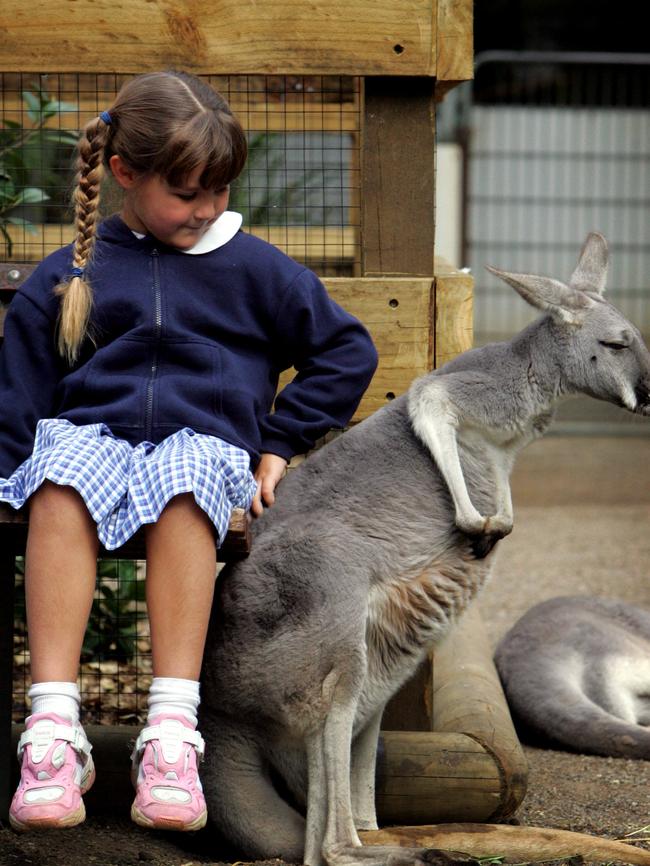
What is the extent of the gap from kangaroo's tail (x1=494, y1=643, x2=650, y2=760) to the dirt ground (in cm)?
5

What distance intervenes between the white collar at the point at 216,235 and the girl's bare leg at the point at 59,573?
2.39 ft

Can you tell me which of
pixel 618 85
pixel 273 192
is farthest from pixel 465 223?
pixel 273 192

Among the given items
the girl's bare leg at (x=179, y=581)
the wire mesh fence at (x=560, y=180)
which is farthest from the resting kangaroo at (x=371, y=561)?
the wire mesh fence at (x=560, y=180)

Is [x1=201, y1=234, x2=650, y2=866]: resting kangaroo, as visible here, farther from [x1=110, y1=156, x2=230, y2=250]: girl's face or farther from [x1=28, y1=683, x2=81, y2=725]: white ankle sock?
[x1=110, y1=156, x2=230, y2=250]: girl's face

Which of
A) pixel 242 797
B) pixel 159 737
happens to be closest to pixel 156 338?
pixel 159 737

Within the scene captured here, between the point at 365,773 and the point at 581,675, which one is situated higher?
the point at 365,773

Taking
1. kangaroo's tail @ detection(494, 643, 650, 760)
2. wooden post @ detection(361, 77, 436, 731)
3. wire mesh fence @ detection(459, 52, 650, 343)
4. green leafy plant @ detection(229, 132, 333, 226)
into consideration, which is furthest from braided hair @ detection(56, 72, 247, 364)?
wire mesh fence @ detection(459, 52, 650, 343)

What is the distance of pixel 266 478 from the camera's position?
3234 mm

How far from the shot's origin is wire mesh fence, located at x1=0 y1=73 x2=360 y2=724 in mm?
4129

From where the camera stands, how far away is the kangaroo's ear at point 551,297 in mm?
3162

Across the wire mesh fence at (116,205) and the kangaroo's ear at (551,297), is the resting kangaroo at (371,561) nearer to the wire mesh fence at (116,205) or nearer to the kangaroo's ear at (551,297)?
the kangaroo's ear at (551,297)

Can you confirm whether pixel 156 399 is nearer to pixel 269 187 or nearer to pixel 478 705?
pixel 478 705

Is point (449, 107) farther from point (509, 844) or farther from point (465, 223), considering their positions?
point (509, 844)

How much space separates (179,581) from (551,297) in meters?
1.14
